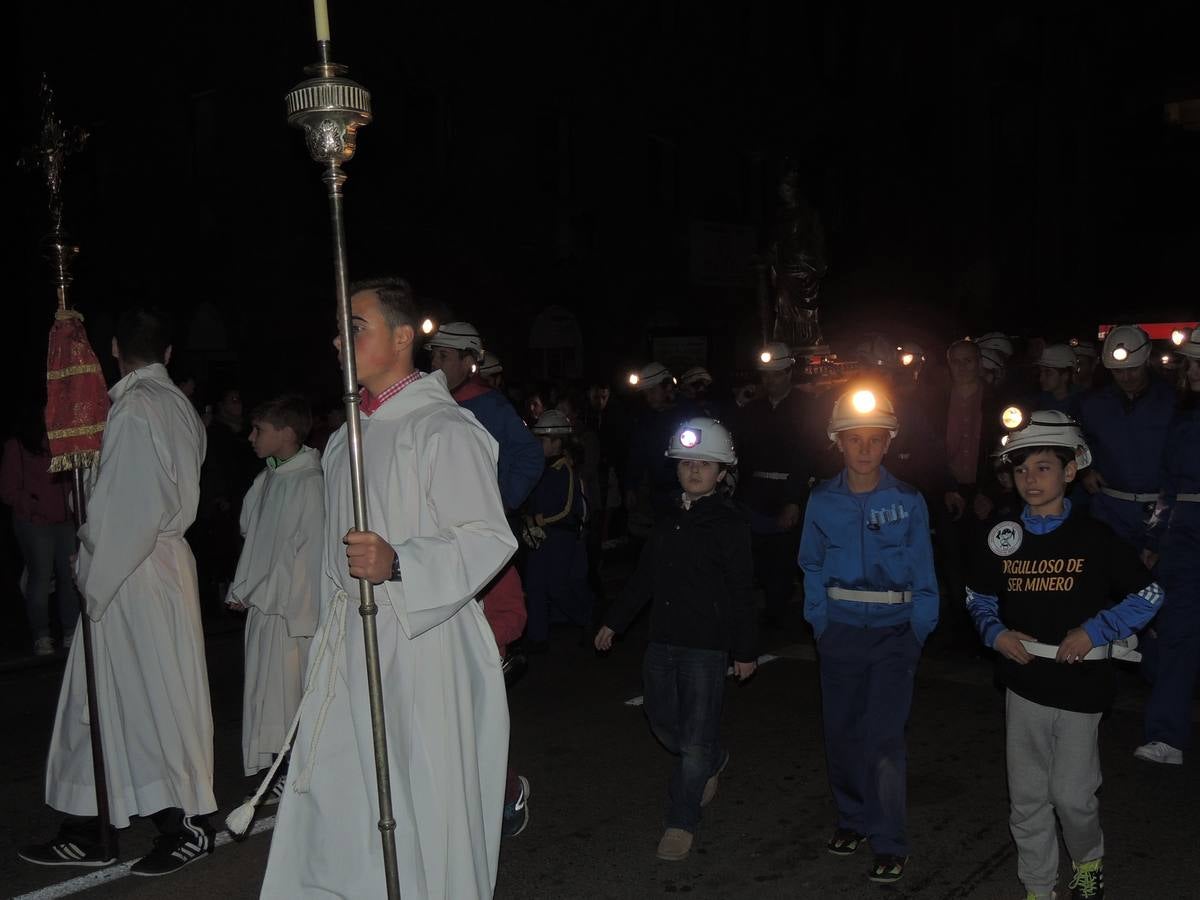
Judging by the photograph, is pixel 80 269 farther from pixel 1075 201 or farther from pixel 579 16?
pixel 1075 201

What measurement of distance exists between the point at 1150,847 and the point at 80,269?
788 inches

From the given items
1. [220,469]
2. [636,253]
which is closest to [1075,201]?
[636,253]

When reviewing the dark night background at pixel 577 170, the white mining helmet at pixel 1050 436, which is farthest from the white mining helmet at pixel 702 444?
the dark night background at pixel 577 170

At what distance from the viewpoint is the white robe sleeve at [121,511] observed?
4973 mm

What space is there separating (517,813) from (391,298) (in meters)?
2.63

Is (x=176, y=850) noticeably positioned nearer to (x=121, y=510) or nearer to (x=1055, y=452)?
(x=121, y=510)

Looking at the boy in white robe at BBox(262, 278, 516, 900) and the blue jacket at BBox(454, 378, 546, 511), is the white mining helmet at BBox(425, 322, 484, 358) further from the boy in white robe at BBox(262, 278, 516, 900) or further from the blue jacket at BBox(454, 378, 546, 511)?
the boy in white robe at BBox(262, 278, 516, 900)

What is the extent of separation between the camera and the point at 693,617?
17.3ft

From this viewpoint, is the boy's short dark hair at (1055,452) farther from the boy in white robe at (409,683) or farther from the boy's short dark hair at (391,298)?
the boy's short dark hair at (391,298)

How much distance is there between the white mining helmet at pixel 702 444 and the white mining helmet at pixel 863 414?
496mm

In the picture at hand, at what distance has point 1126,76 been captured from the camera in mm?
40656

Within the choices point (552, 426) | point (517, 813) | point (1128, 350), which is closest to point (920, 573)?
point (517, 813)

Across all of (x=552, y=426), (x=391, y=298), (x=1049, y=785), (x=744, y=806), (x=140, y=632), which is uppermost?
(x=391, y=298)

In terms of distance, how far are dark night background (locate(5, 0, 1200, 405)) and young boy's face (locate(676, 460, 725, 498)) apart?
2893 millimetres
